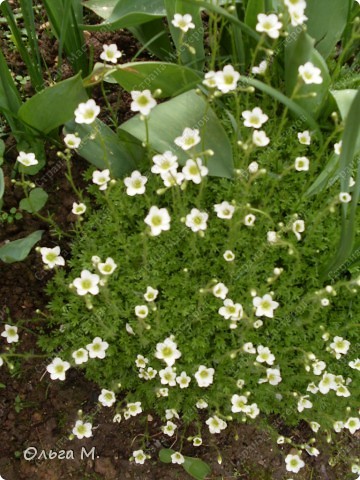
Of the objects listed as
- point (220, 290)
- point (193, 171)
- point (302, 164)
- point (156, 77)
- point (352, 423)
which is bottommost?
point (352, 423)

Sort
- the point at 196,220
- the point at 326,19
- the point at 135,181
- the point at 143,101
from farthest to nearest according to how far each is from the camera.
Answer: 1. the point at 326,19
2. the point at 135,181
3. the point at 196,220
4. the point at 143,101

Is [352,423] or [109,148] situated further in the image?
[109,148]

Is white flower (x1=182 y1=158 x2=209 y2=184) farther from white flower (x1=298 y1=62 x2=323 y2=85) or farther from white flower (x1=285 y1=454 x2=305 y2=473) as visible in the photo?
white flower (x1=285 y1=454 x2=305 y2=473)

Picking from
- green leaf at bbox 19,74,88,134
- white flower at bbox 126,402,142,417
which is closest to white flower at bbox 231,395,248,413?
white flower at bbox 126,402,142,417

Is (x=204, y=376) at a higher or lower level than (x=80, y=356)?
lower

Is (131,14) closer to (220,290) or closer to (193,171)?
(193,171)

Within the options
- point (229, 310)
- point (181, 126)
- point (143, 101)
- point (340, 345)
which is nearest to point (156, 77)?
point (181, 126)

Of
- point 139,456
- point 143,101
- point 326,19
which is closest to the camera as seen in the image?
A: point 143,101
